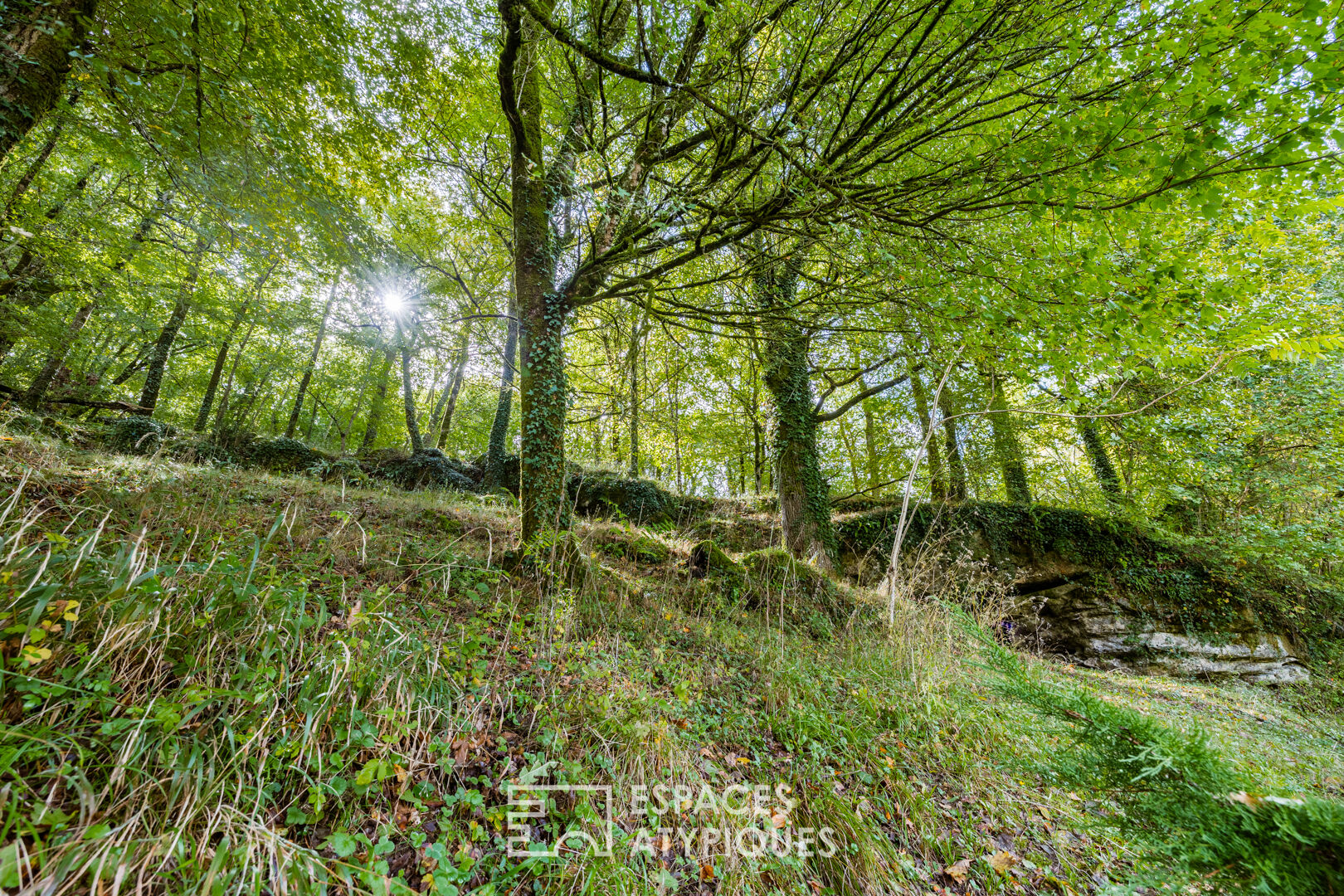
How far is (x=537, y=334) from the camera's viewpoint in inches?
177

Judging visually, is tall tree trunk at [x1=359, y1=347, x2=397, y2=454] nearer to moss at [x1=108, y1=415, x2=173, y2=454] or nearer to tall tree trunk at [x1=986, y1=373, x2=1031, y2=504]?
moss at [x1=108, y1=415, x2=173, y2=454]

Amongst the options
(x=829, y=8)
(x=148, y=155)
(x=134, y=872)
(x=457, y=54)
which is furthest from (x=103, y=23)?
(x=134, y=872)

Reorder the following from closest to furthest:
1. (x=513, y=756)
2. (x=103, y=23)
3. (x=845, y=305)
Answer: (x=513, y=756), (x=103, y=23), (x=845, y=305)

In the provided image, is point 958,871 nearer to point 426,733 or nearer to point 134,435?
point 426,733

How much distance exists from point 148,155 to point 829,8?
6.44 metres

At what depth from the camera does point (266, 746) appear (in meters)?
1.76

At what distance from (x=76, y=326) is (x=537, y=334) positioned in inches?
388

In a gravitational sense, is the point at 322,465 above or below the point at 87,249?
below

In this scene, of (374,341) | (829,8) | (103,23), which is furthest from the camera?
(374,341)

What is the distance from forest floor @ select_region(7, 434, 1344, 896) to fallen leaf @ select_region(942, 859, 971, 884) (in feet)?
0.05

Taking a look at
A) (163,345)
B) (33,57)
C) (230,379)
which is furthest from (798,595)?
(230,379)

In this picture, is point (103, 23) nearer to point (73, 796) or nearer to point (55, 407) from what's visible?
point (73, 796)

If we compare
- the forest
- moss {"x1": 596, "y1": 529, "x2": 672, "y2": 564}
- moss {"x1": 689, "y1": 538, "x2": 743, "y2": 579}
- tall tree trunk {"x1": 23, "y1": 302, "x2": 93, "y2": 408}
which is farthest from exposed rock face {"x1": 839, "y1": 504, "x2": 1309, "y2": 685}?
tall tree trunk {"x1": 23, "y1": 302, "x2": 93, "y2": 408}

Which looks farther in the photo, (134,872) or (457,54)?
(457,54)
